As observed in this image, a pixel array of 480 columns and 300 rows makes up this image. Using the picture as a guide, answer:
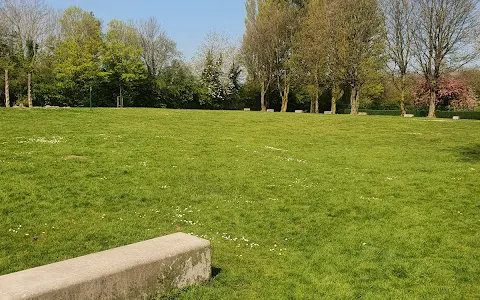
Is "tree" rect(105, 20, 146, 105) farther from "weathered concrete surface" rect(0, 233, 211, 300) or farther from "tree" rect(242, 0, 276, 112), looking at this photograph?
"weathered concrete surface" rect(0, 233, 211, 300)

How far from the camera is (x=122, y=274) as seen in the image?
4.89 meters

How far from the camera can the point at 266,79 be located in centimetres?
6125

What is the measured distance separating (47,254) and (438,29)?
42822mm

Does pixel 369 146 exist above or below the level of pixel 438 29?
below

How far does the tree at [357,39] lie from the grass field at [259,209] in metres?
27.3

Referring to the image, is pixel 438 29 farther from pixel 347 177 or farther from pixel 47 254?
pixel 47 254

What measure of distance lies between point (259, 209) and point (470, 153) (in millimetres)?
14856

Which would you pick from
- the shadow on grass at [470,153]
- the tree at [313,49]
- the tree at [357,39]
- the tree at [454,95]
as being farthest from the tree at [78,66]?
the tree at [454,95]

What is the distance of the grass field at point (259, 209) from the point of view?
21.5 feet

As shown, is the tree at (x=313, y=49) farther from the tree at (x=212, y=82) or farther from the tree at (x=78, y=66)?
the tree at (x=78, y=66)

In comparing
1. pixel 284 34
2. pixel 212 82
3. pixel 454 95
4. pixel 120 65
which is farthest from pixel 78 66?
pixel 454 95

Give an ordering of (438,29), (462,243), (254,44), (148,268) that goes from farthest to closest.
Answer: (254,44) → (438,29) → (462,243) → (148,268)

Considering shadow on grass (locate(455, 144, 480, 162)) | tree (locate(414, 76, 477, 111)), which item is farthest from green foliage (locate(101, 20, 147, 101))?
shadow on grass (locate(455, 144, 480, 162))

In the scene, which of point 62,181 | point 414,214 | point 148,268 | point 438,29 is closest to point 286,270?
point 148,268
